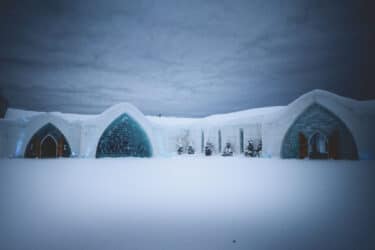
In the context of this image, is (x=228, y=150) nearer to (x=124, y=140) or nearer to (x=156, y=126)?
(x=156, y=126)

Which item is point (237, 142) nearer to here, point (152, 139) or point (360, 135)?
point (152, 139)

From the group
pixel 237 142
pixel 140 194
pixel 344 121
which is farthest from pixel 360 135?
pixel 140 194

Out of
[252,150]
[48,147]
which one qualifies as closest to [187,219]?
[252,150]

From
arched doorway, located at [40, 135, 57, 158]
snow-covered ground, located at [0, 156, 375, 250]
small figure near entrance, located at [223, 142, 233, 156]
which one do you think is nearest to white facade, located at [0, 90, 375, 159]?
arched doorway, located at [40, 135, 57, 158]

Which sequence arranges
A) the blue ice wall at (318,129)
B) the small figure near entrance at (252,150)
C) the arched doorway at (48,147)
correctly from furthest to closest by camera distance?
the small figure near entrance at (252,150), the arched doorway at (48,147), the blue ice wall at (318,129)

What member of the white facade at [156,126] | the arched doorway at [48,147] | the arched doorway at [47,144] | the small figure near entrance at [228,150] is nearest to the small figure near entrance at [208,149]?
the small figure near entrance at [228,150]

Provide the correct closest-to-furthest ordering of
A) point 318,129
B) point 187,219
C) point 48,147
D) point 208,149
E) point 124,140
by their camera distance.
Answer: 1. point 187,219
2. point 318,129
3. point 124,140
4. point 48,147
5. point 208,149

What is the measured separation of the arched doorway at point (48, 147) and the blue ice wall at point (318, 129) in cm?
1668

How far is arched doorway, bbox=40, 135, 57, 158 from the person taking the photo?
17.4 m

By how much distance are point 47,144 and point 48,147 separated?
0.80 feet

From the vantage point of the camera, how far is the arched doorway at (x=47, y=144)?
16.8 m

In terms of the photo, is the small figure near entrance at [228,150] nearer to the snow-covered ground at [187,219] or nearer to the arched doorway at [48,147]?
the arched doorway at [48,147]

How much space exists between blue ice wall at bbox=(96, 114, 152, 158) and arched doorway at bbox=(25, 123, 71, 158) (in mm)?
3093

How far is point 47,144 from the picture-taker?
1783 centimetres
